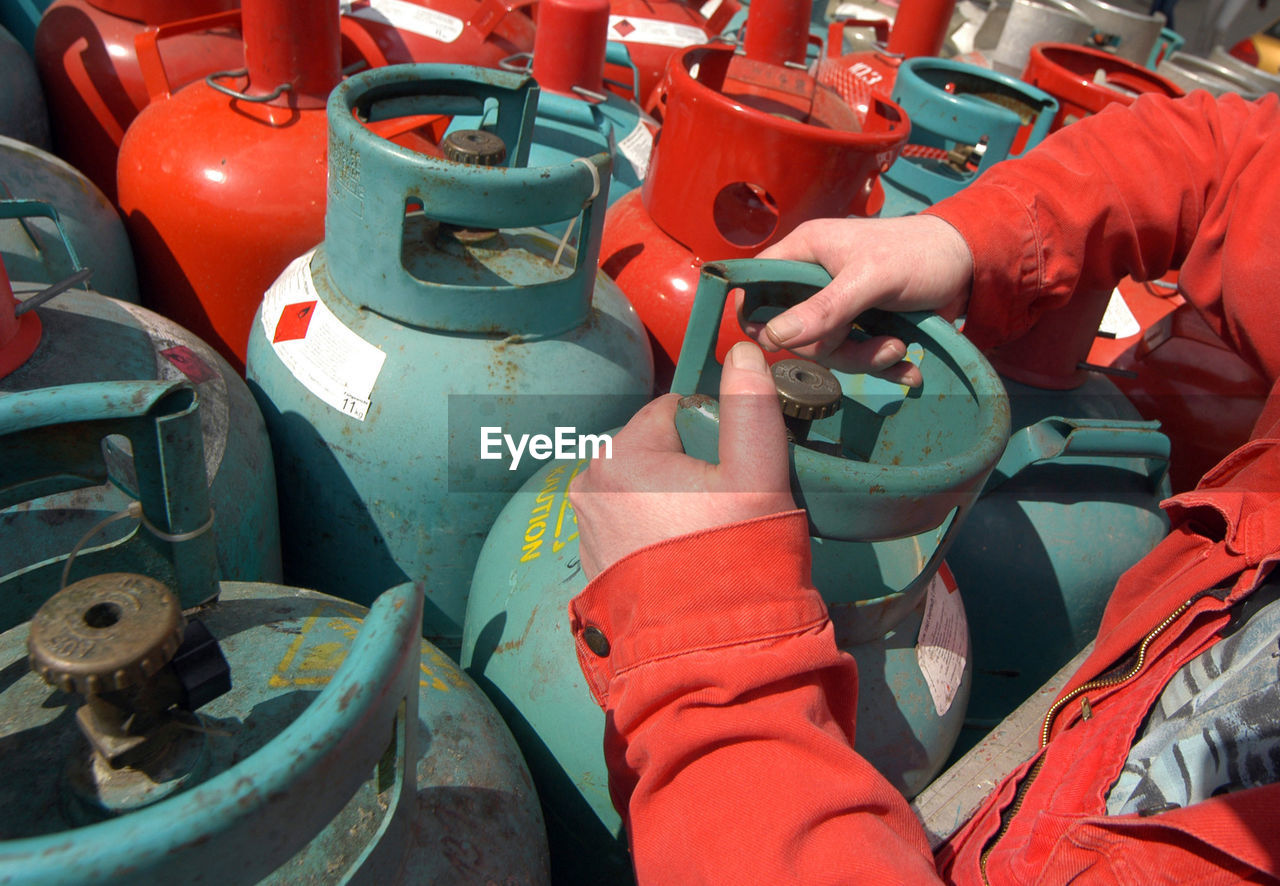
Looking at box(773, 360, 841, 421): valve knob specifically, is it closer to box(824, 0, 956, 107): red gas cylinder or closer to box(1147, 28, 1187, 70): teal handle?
box(824, 0, 956, 107): red gas cylinder

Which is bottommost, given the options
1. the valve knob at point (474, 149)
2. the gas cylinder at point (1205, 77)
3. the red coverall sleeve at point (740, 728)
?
the red coverall sleeve at point (740, 728)

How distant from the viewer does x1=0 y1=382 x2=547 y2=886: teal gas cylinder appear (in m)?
0.42

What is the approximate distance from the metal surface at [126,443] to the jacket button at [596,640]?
1.57 ft

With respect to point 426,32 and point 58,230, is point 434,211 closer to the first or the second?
point 58,230

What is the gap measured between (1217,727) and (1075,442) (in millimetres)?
646

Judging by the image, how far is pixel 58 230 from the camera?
1356 mm

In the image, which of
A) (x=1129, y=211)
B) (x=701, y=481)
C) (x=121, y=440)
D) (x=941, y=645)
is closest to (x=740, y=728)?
(x=701, y=481)

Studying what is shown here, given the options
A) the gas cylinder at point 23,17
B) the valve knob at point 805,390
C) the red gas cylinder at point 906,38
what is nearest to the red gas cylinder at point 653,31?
the red gas cylinder at point 906,38

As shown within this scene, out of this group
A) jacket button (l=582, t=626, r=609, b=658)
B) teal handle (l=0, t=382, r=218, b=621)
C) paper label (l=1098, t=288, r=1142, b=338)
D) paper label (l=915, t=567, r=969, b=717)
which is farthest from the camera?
paper label (l=1098, t=288, r=1142, b=338)

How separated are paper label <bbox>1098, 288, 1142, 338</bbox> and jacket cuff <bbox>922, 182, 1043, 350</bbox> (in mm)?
981

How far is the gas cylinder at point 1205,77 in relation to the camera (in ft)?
12.9

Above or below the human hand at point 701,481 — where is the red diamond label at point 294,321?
below

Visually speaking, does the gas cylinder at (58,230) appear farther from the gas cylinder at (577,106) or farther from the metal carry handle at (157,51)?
the gas cylinder at (577,106)

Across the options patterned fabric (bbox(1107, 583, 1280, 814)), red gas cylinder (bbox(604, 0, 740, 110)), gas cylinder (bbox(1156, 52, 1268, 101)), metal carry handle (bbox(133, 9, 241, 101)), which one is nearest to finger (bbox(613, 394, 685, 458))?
patterned fabric (bbox(1107, 583, 1280, 814))
